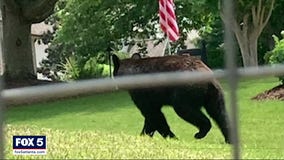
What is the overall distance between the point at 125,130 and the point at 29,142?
161 inches

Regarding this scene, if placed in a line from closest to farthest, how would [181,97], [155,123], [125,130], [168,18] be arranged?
[181,97] → [155,123] → [125,130] → [168,18]

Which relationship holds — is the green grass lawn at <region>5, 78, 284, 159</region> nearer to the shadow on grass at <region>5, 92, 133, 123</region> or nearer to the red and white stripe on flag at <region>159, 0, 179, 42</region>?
the shadow on grass at <region>5, 92, 133, 123</region>

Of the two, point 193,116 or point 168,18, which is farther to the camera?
point 168,18

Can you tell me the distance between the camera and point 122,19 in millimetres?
25688

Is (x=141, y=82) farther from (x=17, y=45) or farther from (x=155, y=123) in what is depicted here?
(x=17, y=45)

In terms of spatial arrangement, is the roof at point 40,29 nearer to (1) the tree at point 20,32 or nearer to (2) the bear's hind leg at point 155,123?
(1) the tree at point 20,32

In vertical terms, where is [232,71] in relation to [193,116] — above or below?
above

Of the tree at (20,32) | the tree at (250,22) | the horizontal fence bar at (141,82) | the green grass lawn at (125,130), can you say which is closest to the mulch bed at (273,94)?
the green grass lawn at (125,130)

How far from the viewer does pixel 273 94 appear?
42.7 ft

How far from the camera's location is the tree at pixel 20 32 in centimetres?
1630

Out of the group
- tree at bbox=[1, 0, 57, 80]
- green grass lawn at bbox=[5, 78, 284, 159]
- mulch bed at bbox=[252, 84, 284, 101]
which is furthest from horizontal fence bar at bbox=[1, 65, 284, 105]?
tree at bbox=[1, 0, 57, 80]

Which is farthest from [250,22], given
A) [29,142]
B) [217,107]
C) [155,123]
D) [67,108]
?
[29,142]

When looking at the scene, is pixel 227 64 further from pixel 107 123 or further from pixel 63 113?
pixel 63 113

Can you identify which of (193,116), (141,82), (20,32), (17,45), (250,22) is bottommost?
(250,22)
